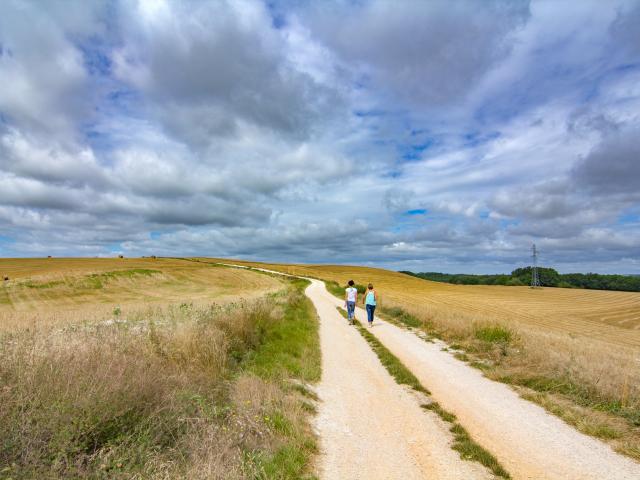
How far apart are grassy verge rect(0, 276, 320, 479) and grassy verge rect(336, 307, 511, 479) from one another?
7.78 ft

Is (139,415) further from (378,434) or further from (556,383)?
(556,383)

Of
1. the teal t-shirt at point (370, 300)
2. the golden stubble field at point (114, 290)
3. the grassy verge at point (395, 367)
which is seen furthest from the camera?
the golden stubble field at point (114, 290)

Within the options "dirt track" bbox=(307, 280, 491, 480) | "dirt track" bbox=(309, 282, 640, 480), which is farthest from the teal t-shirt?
"dirt track" bbox=(307, 280, 491, 480)

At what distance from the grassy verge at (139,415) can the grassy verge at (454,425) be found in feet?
7.78

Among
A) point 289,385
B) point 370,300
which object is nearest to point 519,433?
point 289,385

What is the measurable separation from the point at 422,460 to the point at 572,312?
163 feet

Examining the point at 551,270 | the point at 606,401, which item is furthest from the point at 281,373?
the point at 551,270

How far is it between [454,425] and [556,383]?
3.97m

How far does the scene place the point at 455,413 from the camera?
7520 mm

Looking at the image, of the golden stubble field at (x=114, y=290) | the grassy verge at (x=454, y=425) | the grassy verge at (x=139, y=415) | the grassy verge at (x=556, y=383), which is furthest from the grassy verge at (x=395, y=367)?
the golden stubble field at (x=114, y=290)

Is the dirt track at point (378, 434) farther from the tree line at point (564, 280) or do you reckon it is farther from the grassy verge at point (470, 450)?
the tree line at point (564, 280)

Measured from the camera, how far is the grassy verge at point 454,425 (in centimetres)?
549

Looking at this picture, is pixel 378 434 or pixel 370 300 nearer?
pixel 378 434

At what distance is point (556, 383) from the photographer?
29.9 ft
